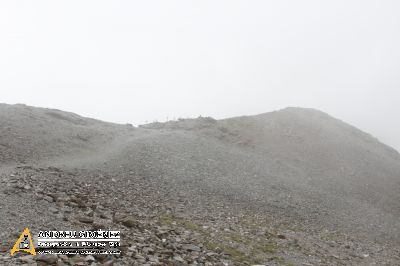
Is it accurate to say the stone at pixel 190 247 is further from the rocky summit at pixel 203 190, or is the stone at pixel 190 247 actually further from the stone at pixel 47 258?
the stone at pixel 47 258

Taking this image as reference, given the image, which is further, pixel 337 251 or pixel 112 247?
pixel 337 251

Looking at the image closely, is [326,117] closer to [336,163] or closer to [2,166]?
[336,163]

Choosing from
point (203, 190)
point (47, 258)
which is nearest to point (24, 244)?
point (47, 258)

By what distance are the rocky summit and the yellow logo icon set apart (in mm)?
192

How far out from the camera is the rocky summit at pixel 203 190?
30.5 ft

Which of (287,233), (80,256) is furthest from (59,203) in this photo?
(287,233)

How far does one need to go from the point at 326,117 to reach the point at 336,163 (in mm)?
12604

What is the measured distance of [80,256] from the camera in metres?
6.75

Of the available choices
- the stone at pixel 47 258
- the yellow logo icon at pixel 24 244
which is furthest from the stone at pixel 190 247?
the yellow logo icon at pixel 24 244

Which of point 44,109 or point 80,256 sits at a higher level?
point 44,109

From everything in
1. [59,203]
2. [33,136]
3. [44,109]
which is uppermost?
[44,109]

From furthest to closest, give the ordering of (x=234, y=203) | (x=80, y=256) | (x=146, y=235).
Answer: (x=234, y=203), (x=146, y=235), (x=80, y=256)

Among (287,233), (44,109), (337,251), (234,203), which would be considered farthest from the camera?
(44,109)

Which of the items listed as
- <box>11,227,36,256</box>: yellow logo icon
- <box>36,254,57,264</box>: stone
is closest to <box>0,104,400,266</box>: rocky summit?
<box>36,254,57,264</box>: stone
